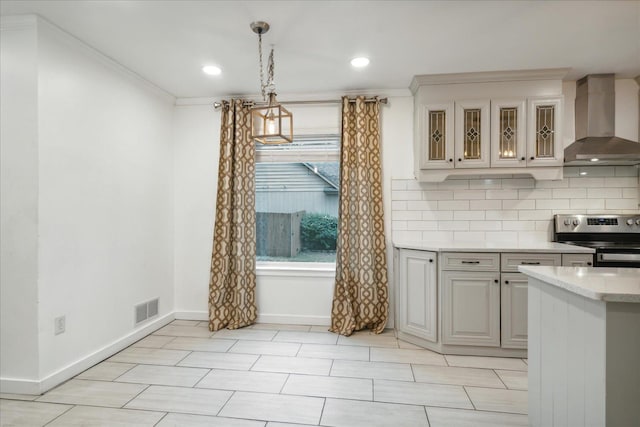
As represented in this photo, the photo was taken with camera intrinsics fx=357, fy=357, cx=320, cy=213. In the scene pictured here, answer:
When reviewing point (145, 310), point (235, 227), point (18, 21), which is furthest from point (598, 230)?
point (18, 21)

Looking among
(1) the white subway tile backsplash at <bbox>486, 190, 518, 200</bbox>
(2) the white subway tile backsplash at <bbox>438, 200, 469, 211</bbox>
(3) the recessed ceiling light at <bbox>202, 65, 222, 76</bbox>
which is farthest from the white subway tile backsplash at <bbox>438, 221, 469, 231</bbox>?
(3) the recessed ceiling light at <bbox>202, 65, 222, 76</bbox>

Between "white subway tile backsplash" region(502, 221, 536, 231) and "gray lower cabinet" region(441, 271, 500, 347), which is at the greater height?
"white subway tile backsplash" region(502, 221, 536, 231)

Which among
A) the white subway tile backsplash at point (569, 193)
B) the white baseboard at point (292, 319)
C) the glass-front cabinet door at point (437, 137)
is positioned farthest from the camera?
the white baseboard at point (292, 319)

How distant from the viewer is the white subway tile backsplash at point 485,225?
362 centimetres

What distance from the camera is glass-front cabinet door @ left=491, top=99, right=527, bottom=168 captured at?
10.8 ft

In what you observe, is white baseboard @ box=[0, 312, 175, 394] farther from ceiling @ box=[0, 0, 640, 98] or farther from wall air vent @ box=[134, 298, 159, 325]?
ceiling @ box=[0, 0, 640, 98]

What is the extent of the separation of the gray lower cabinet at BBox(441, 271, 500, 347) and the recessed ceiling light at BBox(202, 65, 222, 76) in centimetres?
270

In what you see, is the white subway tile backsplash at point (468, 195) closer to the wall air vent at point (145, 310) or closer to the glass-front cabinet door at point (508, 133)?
the glass-front cabinet door at point (508, 133)

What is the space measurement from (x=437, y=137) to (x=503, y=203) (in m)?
0.98

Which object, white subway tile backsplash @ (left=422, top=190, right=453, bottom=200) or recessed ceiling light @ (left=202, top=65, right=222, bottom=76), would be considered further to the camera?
white subway tile backsplash @ (left=422, top=190, right=453, bottom=200)

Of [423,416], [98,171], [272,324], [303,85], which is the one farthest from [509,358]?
[98,171]

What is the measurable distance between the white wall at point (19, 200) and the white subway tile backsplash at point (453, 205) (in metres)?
3.42

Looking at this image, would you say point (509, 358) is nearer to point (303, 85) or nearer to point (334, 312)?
point (334, 312)

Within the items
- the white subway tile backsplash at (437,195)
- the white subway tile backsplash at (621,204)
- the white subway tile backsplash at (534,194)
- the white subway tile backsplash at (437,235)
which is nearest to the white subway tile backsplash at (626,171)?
the white subway tile backsplash at (621,204)
